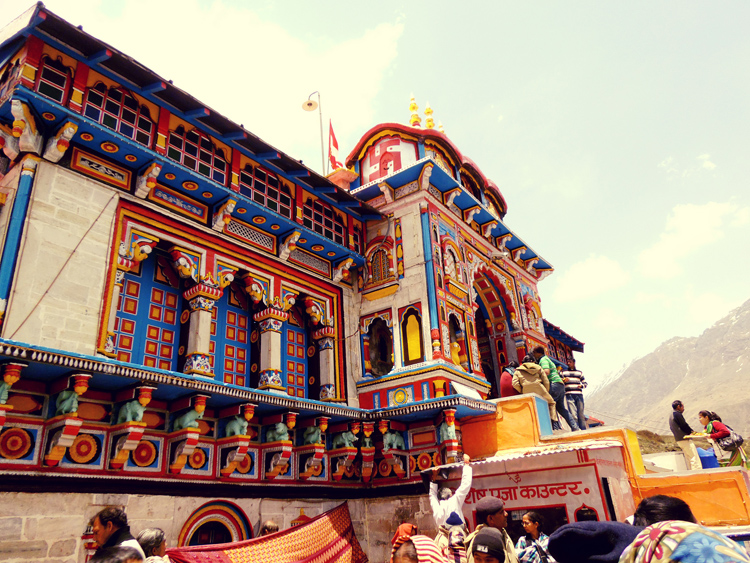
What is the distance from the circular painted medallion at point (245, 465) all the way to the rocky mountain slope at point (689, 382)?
5668 cm

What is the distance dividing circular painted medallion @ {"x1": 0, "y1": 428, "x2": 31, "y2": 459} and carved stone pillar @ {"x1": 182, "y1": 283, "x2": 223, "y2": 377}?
2.41 metres

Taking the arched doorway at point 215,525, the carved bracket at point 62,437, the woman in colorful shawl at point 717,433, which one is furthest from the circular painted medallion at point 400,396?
the carved bracket at point 62,437

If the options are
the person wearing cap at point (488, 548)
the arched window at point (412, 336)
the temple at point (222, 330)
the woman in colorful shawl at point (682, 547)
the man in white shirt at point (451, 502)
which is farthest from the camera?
the arched window at point (412, 336)

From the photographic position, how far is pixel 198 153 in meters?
9.34

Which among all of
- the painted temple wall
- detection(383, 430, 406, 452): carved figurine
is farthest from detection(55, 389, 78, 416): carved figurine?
detection(383, 430, 406, 452): carved figurine

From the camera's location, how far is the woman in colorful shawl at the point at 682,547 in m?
1.75

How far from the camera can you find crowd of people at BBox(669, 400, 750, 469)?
9086 mm

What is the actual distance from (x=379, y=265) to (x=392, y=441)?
12.8 feet

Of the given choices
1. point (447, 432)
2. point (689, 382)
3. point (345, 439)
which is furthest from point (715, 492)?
point (689, 382)

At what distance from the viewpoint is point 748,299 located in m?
96.2

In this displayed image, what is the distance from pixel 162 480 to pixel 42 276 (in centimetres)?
314

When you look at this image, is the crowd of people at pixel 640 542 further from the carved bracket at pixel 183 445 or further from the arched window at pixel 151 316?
the arched window at pixel 151 316

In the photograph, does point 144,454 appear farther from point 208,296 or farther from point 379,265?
point 379,265

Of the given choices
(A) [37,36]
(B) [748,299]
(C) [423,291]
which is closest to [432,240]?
(C) [423,291]
